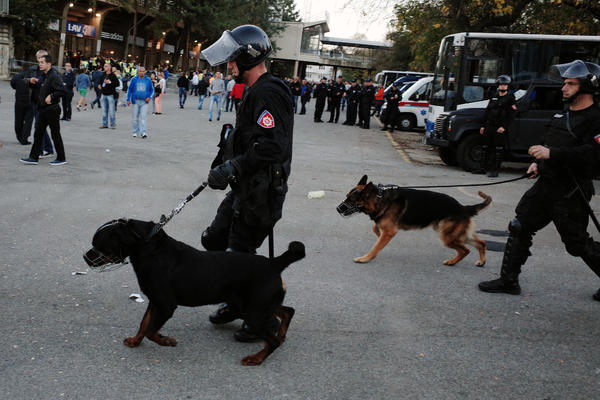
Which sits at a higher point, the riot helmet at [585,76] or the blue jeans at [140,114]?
the riot helmet at [585,76]

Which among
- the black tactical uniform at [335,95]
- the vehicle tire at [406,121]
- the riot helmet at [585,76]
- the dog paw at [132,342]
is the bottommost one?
the dog paw at [132,342]

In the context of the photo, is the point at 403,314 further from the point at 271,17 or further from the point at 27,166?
the point at 271,17

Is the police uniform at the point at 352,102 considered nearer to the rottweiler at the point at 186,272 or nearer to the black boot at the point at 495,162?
the black boot at the point at 495,162

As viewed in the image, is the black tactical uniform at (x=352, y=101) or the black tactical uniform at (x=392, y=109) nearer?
the black tactical uniform at (x=392, y=109)

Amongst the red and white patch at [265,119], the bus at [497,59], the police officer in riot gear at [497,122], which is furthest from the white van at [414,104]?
the red and white patch at [265,119]

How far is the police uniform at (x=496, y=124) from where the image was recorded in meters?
11.1

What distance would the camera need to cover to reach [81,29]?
4297 cm

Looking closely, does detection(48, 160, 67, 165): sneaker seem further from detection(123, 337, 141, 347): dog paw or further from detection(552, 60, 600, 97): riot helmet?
detection(552, 60, 600, 97): riot helmet

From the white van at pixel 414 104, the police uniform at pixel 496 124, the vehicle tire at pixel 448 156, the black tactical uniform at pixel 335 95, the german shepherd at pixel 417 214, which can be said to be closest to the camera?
the german shepherd at pixel 417 214

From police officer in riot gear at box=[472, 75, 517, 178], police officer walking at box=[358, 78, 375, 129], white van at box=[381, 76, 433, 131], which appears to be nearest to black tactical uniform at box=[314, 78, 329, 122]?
police officer walking at box=[358, 78, 375, 129]

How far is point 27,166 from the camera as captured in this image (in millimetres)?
9023

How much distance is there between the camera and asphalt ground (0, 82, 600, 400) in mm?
3152

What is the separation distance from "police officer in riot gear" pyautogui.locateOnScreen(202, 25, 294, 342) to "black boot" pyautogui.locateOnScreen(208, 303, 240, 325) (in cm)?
19

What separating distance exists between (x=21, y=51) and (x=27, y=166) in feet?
87.8
